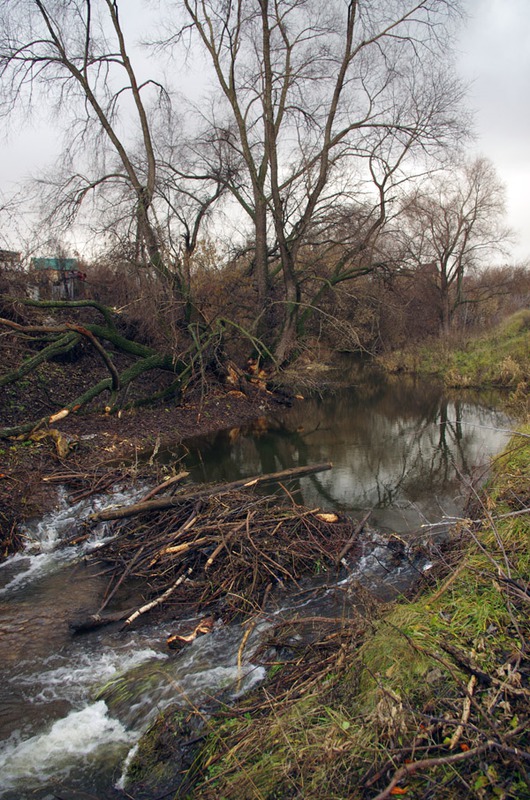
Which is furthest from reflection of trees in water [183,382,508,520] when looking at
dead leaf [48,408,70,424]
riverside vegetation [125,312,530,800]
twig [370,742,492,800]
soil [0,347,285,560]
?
twig [370,742,492,800]

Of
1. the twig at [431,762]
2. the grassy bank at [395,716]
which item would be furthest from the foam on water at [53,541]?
the twig at [431,762]

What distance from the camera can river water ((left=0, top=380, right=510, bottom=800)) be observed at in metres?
3.58

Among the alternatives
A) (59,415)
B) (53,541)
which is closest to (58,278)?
(59,415)

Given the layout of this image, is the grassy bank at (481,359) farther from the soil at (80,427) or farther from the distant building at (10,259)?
the distant building at (10,259)

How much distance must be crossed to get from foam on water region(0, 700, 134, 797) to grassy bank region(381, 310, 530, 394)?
50.0 feet

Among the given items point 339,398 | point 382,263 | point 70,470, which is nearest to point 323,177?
point 382,263

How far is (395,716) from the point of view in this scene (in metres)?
2.60

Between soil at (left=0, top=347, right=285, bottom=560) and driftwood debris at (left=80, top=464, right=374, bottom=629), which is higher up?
soil at (left=0, top=347, right=285, bottom=560)

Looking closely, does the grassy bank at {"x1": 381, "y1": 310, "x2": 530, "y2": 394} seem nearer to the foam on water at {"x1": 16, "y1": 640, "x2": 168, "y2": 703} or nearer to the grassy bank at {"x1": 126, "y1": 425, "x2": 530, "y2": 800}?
the grassy bank at {"x1": 126, "y1": 425, "x2": 530, "y2": 800}

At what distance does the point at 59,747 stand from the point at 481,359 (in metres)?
20.9

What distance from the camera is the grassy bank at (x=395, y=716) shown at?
233cm

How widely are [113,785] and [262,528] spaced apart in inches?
126

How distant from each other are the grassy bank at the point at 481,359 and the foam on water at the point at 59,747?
15.2 metres

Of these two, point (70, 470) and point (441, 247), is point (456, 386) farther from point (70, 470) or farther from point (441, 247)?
point (70, 470)
